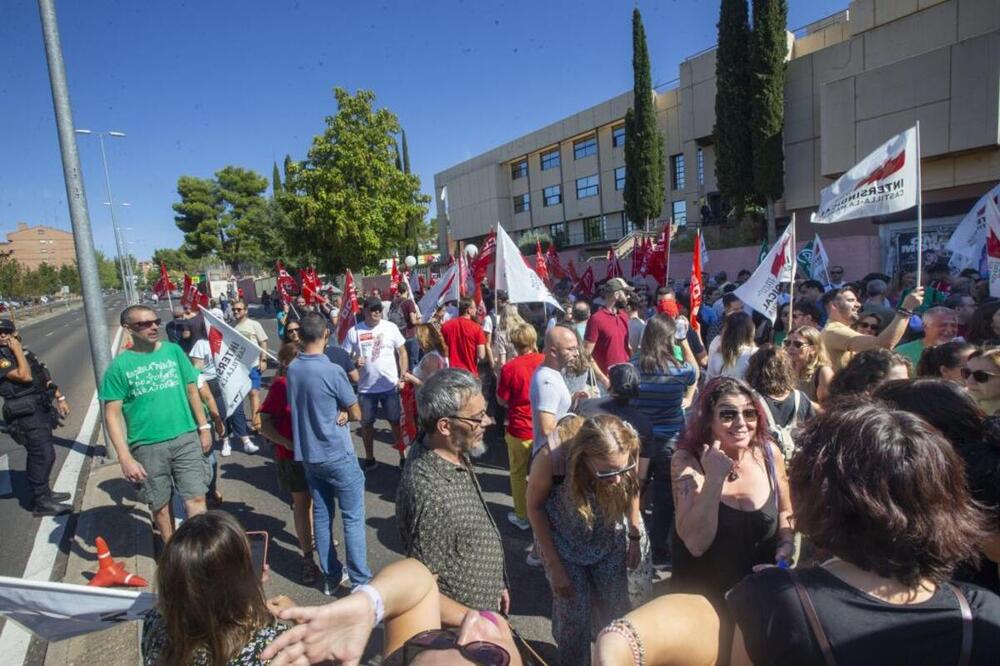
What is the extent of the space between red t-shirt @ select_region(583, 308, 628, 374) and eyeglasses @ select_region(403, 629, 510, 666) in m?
4.70

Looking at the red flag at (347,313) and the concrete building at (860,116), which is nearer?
the red flag at (347,313)

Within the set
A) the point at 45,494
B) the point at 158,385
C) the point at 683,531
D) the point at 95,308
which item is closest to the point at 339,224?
A: the point at 95,308

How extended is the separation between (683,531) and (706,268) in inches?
856

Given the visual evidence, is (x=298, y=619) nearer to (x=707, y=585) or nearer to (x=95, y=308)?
(x=707, y=585)

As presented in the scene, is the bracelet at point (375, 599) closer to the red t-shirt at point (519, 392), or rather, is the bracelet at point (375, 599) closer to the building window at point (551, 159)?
the red t-shirt at point (519, 392)

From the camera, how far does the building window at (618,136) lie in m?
33.5

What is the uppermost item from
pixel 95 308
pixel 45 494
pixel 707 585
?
pixel 95 308

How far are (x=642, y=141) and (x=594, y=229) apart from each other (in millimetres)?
9363

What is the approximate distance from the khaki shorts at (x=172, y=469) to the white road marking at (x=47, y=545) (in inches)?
39.6

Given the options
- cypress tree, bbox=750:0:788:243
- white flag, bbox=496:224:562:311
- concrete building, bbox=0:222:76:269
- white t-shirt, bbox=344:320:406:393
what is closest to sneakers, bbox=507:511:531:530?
white t-shirt, bbox=344:320:406:393

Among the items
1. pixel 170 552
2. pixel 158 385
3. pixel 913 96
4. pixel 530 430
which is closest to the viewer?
pixel 170 552

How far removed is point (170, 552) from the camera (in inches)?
58.6

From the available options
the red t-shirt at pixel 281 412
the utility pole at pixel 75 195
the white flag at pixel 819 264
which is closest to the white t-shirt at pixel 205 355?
the utility pole at pixel 75 195

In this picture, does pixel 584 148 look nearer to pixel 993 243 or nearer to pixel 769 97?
pixel 769 97
